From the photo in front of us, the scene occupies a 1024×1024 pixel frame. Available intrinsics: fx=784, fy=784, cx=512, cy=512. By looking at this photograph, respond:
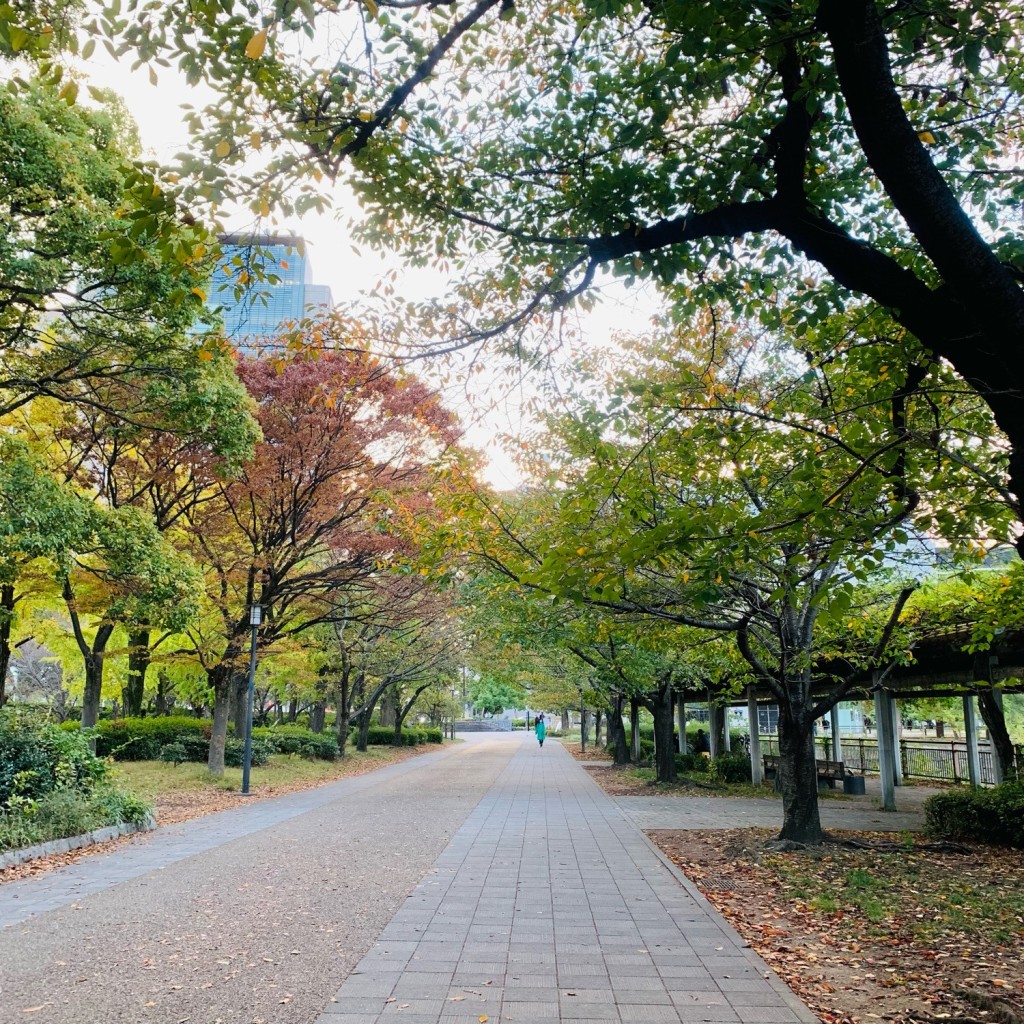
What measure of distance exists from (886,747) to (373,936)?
532 inches

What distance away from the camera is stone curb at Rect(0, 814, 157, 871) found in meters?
7.93

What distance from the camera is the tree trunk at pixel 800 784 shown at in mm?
9844

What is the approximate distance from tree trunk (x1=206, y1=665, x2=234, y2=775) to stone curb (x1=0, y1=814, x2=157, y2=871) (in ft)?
22.1

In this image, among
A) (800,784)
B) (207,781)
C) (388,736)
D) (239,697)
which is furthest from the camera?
(388,736)

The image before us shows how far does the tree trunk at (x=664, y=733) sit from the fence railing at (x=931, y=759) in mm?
3987

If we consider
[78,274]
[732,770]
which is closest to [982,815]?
[732,770]

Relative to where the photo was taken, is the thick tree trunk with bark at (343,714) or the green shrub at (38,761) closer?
the green shrub at (38,761)

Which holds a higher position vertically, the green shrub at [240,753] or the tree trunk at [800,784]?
the tree trunk at [800,784]

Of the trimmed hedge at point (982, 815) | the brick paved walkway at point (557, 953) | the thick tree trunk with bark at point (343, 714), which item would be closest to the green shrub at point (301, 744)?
the thick tree trunk with bark at point (343, 714)

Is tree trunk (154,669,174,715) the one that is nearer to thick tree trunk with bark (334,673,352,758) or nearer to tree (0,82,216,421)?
thick tree trunk with bark (334,673,352,758)

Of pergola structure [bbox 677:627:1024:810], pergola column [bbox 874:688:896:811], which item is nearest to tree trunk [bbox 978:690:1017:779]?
pergola structure [bbox 677:627:1024:810]

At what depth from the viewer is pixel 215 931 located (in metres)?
5.69

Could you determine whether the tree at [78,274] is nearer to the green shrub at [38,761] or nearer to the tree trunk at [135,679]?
the green shrub at [38,761]

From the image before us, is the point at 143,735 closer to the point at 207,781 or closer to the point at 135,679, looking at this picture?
the point at 207,781
